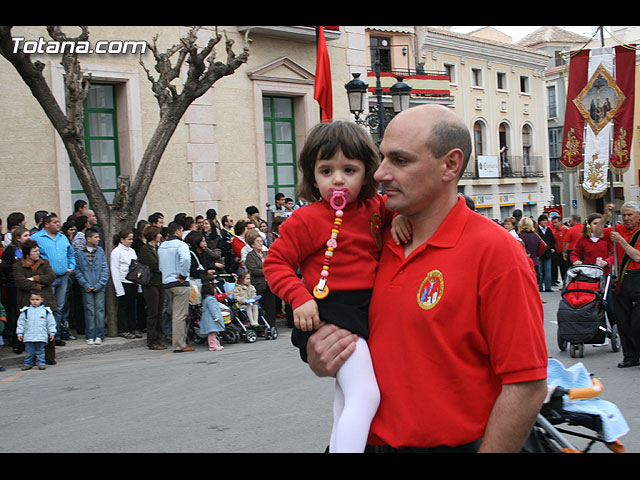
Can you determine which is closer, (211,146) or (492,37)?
(211,146)

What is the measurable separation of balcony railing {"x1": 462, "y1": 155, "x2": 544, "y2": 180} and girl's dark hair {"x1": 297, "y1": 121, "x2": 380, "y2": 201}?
37.1 meters

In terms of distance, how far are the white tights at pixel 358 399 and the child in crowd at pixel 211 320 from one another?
29.3 ft

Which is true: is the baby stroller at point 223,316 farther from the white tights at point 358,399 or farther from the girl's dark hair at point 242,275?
the white tights at point 358,399

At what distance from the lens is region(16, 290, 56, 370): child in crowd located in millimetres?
9789

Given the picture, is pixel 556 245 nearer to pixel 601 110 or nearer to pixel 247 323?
pixel 601 110

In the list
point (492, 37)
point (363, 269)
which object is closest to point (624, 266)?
point (363, 269)

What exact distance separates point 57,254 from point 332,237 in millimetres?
9466

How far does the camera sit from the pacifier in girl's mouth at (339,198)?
2539mm

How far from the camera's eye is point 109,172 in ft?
55.6

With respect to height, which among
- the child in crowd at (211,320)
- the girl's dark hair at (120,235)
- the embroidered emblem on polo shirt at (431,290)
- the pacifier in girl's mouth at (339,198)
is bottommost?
the child in crowd at (211,320)

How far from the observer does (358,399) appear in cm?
233

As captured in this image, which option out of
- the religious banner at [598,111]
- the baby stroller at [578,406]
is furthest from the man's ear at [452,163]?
the religious banner at [598,111]
